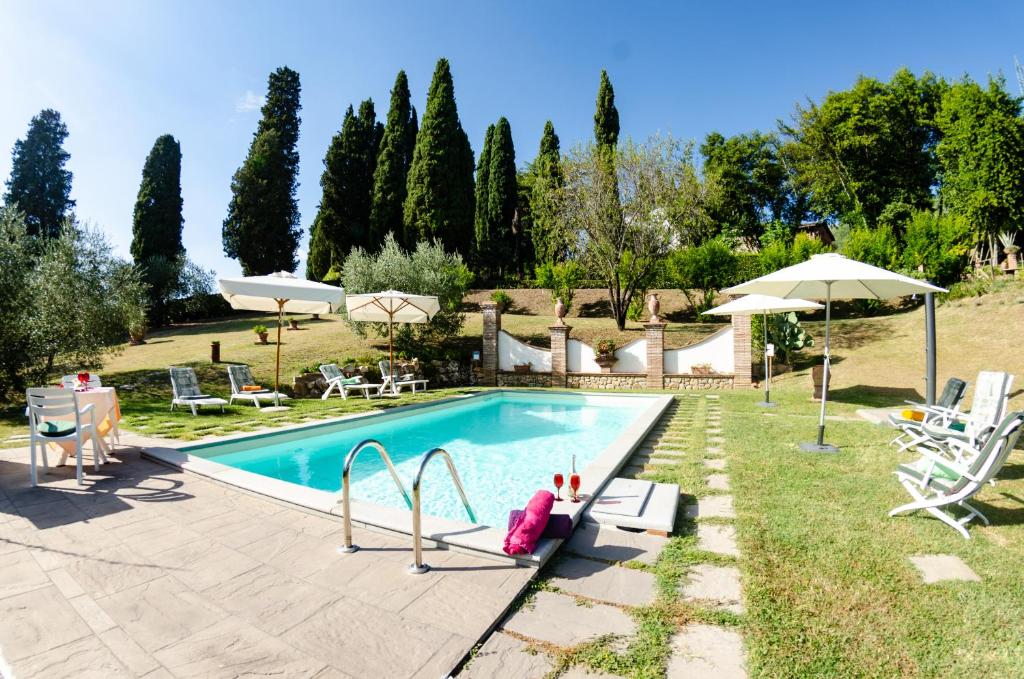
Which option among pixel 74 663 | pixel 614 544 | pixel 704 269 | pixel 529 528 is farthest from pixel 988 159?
pixel 74 663

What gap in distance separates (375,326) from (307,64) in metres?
9.24

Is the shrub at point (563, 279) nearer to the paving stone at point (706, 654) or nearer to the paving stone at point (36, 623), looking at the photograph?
the paving stone at point (706, 654)

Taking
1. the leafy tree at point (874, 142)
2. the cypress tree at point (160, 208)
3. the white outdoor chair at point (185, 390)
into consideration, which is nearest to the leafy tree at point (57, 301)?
the white outdoor chair at point (185, 390)

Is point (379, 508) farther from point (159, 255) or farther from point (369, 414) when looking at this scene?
point (159, 255)

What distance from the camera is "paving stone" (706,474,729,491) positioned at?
15.6 ft

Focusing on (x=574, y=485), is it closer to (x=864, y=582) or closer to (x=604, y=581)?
(x=604, y=581)

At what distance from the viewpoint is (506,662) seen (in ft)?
7.21

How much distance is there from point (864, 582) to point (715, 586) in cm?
91

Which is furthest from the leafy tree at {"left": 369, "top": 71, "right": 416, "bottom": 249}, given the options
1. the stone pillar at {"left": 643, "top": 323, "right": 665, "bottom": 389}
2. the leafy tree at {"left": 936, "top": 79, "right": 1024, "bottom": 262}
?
the leafy tree at {"left": 936, "top": 79, "right": 1024, "bottom": 262}

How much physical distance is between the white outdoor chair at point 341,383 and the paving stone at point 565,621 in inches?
410

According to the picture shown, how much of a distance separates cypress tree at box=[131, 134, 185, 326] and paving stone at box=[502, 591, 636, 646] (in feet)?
102

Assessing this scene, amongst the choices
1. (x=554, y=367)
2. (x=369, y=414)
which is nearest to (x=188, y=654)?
(x=369, y=414)

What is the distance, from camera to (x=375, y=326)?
1764cm

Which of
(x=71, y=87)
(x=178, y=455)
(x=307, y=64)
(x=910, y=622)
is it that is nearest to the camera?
(x=910, y=622)
